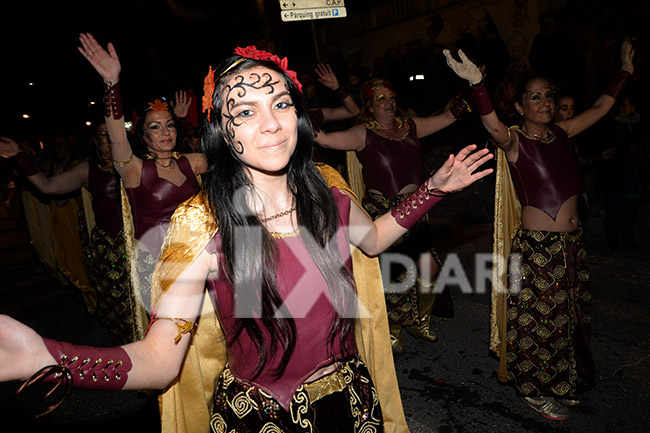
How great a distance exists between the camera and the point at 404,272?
4289 mm

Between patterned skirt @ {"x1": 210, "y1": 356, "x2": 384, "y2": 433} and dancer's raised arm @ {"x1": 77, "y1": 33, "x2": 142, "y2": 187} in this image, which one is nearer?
patterned skirt @ {"x1": 210, "y1": 356, "x2": 384, "y2": 433}

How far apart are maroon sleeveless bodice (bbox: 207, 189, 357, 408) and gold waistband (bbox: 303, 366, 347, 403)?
37mm

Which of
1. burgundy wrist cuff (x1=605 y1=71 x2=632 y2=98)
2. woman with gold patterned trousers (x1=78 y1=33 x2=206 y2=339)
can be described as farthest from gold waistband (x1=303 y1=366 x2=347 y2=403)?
burgundy wrist cuff (x1=605 y1=71 x2=632 y2=98)

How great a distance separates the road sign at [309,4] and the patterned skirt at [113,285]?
290 centimetres

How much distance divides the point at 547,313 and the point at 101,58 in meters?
3.46

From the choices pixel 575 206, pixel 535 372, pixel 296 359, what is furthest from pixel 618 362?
pixel 296 359

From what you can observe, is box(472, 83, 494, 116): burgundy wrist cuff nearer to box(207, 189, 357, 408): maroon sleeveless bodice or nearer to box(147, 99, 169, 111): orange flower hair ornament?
box(207, 189, 357, 408): maroon sleeveless bodice

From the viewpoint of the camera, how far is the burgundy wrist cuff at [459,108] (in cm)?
422

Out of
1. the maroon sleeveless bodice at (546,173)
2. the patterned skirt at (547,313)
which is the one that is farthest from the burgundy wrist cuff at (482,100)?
the patterned skirt at (547,313)

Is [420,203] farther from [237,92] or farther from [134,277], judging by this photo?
[134,277]

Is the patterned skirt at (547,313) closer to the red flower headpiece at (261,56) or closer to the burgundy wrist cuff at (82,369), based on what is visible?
the red flower headpiece at (261,56)

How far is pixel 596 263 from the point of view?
5922 mm

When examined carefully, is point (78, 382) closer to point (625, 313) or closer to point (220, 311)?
point (220, 311)

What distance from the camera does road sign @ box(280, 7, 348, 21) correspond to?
4.70m
